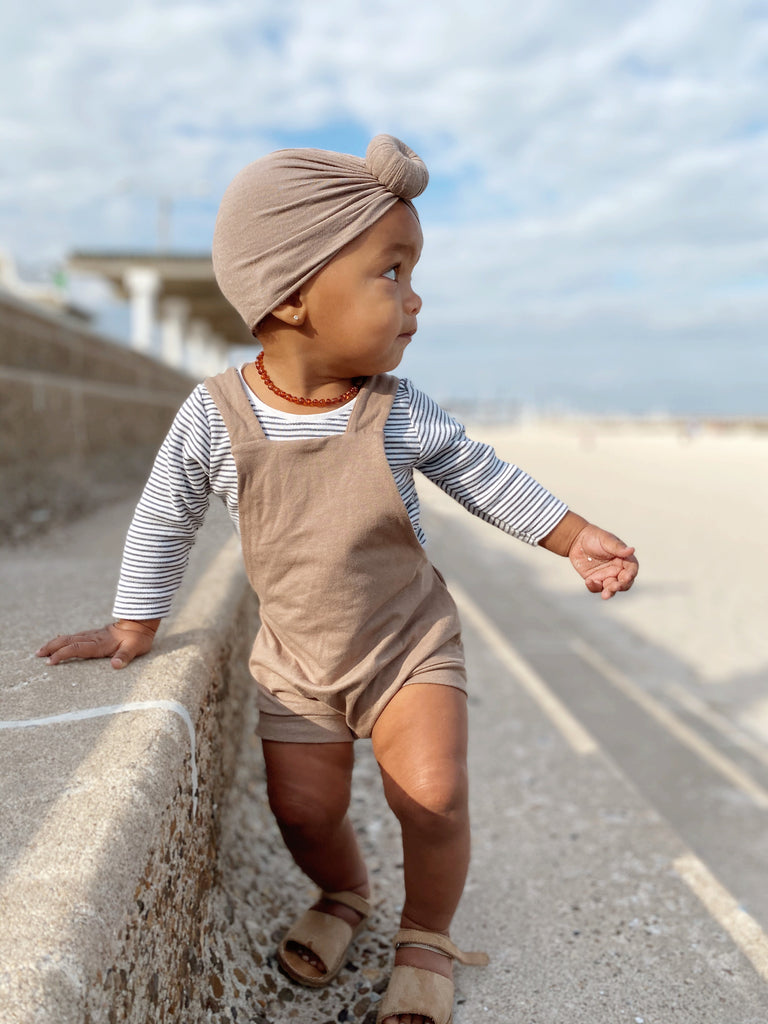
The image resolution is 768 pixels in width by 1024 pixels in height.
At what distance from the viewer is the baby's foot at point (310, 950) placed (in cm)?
180

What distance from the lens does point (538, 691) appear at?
13.6 ft

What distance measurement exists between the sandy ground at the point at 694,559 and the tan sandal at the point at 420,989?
100cm

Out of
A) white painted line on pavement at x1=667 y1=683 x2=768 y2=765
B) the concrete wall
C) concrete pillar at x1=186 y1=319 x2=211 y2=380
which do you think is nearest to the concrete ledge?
the concrete wall

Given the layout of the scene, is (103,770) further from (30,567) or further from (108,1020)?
(30,567)

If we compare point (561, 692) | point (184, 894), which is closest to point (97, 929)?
point (184, 894)

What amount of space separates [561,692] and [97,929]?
4.45 meters

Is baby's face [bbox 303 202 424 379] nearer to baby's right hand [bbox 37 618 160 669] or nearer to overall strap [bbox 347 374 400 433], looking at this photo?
overall strap [bbox 347 374 400 433]

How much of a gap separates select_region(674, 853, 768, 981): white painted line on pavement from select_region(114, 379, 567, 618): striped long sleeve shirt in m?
1.04

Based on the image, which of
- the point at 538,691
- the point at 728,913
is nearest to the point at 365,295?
the point at 728,913

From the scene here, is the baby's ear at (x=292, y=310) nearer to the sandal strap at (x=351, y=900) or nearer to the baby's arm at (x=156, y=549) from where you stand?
the baby's arm at (x=156, y=549)

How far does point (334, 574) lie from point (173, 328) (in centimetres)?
2201

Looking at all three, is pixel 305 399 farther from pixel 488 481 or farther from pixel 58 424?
pixel 58 424

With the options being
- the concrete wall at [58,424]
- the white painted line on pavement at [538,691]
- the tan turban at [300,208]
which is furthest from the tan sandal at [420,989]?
the concrete wall at [58,424]

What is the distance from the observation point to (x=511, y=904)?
88.8 inches
